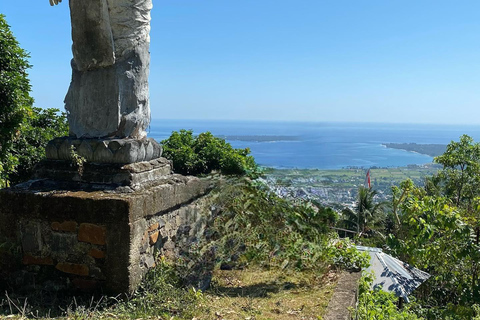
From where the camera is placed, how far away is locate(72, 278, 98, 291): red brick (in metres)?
3.63

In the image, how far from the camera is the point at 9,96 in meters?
8.85

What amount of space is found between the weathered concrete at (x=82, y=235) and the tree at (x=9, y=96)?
221 inches

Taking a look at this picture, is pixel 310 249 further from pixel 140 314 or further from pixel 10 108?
pixel 10 108

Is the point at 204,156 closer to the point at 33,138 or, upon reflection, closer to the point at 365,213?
the point at 33,138

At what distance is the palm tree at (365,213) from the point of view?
2687cm

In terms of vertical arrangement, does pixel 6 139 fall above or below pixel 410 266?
above

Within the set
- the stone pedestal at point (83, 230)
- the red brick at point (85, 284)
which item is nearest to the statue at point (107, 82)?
the stone pedestal at point (83, 230)

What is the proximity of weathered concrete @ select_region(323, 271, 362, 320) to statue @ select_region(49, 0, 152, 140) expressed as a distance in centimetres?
253

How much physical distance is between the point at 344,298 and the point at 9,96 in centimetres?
829

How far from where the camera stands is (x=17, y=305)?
346cm

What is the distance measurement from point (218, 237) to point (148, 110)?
1686mm

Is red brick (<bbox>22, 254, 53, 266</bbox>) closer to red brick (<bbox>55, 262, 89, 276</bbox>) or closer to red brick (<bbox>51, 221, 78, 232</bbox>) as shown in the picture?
red brick (<bbox>55, 262, 89, 276</bbox>)

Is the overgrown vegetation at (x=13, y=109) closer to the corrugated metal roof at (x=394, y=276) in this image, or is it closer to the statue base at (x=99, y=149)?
the statue base at (x=99, y=149)

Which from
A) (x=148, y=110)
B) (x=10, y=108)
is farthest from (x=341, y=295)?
(x=10, y=108)
